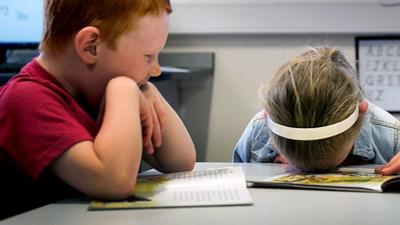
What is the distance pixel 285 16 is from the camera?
6.16ft

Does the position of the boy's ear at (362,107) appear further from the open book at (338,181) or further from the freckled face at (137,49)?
the freckled face at (137,49)

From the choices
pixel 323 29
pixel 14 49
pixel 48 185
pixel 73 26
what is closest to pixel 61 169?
pixel 48 185

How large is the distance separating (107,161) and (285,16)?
134 centimetres

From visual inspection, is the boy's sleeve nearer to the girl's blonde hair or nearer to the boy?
the boy

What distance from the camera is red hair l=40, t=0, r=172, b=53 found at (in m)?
0.75

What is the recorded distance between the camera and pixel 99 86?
31.2 inches

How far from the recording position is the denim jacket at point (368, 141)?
1184mm

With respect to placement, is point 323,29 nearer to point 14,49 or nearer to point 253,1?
point 253,1

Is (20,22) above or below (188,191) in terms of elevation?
above

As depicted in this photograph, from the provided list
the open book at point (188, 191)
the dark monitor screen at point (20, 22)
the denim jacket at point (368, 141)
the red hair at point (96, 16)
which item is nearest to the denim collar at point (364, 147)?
the denim jacket at point (368, 141)

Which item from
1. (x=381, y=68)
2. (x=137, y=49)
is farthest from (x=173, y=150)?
(x=381, y=68)

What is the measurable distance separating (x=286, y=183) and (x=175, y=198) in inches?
7.1

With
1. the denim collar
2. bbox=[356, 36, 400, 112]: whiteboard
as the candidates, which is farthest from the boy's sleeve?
bbox=[356, 36, 400, 112]: whiteboard

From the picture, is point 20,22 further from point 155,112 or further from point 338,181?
point 338,181
